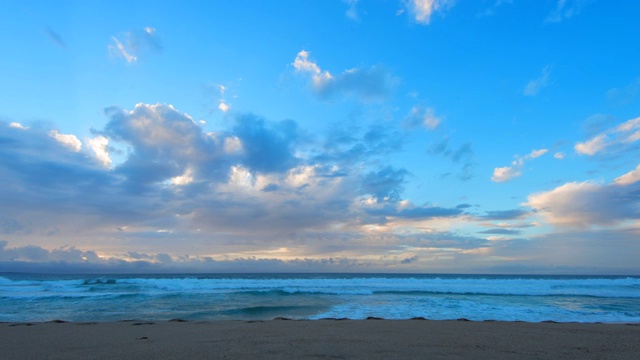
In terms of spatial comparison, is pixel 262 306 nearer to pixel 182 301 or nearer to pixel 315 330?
pixel 182 301

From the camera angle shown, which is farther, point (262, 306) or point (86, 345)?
point (262, 306)

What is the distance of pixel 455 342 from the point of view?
716 centimetres

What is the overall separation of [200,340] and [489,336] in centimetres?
624

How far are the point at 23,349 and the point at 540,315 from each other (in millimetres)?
18216

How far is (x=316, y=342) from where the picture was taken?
695 cm

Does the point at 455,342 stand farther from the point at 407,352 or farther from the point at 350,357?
the point at 350,357

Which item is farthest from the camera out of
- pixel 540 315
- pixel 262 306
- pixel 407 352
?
pixel 262 306

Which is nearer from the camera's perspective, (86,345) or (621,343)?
(86,345)

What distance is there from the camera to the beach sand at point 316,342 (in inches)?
239

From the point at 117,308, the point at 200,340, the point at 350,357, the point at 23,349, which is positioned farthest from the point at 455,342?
the point at 117,308

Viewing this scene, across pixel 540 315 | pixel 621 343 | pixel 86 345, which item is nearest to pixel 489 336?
pixel 621 343

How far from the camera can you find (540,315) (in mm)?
15984

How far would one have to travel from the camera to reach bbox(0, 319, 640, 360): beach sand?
6.08m

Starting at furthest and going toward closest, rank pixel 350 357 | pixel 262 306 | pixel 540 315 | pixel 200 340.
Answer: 1. pixel 262 306
2. pixel 540 315
3. pixel 200 340
4. pixel 350 357
